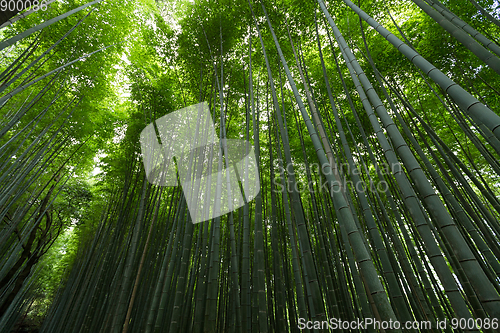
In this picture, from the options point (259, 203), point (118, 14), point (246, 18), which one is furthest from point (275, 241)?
point (118, 14)

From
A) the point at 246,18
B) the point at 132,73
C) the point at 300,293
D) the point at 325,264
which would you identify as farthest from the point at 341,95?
the point at 132,73

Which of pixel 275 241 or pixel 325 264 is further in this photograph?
pixel 325 264

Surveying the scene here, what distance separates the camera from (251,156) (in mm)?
4961

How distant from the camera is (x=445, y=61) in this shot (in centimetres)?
333

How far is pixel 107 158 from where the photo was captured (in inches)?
194

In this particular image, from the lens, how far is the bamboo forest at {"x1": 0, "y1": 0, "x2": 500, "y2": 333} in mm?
1697

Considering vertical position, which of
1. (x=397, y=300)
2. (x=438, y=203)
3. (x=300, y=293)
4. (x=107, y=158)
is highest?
(x=107, y=158)

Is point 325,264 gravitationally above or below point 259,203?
below

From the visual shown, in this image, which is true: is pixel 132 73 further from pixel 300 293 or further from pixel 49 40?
pixel 300 293

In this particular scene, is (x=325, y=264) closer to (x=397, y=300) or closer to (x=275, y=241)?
(x=275, y=241)

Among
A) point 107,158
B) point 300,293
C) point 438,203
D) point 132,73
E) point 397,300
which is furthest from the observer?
point 107,158

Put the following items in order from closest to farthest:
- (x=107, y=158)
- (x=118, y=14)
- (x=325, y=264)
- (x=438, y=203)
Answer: (x=438, y=203)
(x=325, y=264)
(x=118, y=14)
(x=107, y=158)

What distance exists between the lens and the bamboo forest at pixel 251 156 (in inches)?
Answer: 66.8

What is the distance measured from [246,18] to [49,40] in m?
3.13
